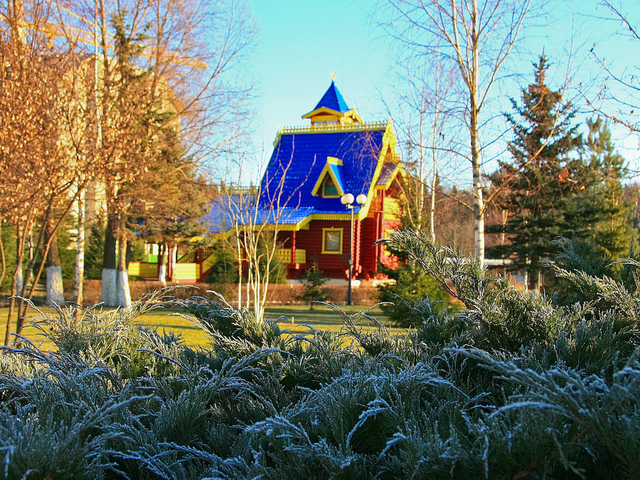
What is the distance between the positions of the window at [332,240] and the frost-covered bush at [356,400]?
63.8 feet

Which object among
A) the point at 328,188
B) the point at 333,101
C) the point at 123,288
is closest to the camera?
the point at 123,288

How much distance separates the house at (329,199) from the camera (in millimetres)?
22203

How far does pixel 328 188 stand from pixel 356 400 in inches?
837

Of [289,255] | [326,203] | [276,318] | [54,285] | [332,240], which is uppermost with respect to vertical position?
[326,203]

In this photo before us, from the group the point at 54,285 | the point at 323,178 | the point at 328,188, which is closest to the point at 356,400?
the point at 54,285

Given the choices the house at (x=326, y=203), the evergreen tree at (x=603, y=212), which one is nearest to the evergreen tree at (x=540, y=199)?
the evergreen tree at (x=603, y=212)

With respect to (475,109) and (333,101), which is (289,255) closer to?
(333,101)

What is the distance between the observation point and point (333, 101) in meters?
24.8

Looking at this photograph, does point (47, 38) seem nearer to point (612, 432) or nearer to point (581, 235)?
point (612, 432)

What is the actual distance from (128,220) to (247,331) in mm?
15049

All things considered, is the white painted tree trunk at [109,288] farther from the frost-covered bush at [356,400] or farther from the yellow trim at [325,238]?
the frost-covered bush at [356,400]

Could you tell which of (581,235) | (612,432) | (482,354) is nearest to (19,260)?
(482,354)

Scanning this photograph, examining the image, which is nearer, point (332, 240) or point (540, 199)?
point (540, 199)

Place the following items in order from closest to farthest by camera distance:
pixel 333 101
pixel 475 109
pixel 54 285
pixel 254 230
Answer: pixel 475 109 → pixel 54 285 → pixel 254 230 → pixel 333 101
